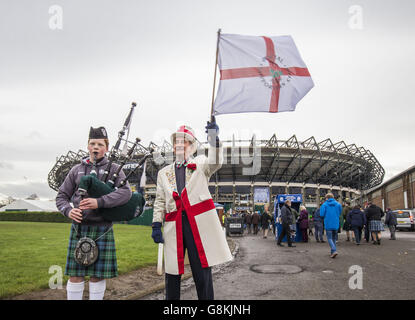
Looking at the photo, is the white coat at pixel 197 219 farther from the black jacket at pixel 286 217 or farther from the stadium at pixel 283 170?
the stadium at pixel 283 170

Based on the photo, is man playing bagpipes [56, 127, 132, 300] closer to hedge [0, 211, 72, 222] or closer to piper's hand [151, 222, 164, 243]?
piper's hand [151, 222, 164, 243]

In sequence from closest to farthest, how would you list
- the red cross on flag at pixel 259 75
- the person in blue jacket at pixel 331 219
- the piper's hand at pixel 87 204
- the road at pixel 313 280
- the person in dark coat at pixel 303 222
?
the piper's hand at pixel 87 204, the road at pixel 313 280, the red cross on flag at pixel 259 75, the person in blue jacket at pixel 331 219, the person in dark coat at pixel 303 222

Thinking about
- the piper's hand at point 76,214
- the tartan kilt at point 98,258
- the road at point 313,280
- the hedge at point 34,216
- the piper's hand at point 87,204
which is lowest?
the hedge at point 34,216

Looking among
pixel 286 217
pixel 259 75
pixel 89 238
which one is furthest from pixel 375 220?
pixel 89 238

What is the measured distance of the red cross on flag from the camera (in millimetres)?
5051

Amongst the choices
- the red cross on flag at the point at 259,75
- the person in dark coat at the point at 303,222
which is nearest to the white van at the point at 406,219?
the person in dark coat at the point at 303,222

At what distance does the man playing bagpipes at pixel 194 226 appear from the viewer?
2955 millimetres

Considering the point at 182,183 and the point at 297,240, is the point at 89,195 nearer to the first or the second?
the point at 182,183

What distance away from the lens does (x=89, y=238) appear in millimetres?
3064

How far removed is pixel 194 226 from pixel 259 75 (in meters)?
3.25

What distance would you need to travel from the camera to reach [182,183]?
320 centimetres

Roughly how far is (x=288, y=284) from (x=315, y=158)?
54.9 meters

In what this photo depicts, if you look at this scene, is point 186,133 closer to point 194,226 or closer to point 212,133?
point 212,133

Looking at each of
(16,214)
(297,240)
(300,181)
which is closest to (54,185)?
(16,214)
